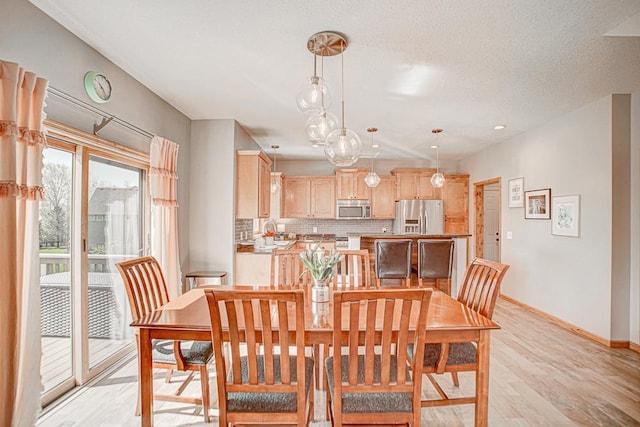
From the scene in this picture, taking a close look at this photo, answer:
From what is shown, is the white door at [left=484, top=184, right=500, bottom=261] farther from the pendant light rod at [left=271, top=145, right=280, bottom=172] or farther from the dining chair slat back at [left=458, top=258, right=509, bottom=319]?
the dining chair slat back at [left=458, top=258, right=509, bottom=319]

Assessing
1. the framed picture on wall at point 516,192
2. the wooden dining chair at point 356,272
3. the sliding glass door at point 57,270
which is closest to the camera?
the sliding glass door at point 57,270

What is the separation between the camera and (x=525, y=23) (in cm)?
216

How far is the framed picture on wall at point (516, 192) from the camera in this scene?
16.0 ft

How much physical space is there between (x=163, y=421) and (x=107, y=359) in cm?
116

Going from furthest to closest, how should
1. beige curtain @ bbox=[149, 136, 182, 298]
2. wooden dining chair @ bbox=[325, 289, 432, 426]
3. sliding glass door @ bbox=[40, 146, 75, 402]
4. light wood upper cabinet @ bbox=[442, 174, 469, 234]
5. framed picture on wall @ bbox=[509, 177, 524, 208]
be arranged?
light wood upper cabinet @ bbox=[442, 174, 469, 234] → framed picture on wall @ bbox=[509, 177, 524, 208] → beige curtain @ bbox=[149, 136, 182, 298] → sliding glass door @ bbox=[40, 146, 75, 402] → wooden dining chair @ bbox=[325, 289, 432, 426]

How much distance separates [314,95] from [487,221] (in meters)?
6.11

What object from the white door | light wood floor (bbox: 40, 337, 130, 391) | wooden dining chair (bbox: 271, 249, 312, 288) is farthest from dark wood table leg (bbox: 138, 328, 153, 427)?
the white door

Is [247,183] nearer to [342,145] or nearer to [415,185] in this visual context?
[342,145]

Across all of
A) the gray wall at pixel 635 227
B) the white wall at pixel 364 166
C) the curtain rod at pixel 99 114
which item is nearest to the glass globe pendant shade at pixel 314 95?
the curtain rod at pixel 99 114

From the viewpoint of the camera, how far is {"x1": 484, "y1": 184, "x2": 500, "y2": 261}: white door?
6.83m

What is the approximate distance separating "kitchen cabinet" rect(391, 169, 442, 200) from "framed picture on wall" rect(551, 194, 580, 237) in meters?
2.76

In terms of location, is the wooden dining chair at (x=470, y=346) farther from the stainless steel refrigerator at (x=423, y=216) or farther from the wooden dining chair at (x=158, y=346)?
the stainless steel refrigerator at (x=423, y=216)

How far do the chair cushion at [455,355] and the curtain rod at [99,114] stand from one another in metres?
2.88

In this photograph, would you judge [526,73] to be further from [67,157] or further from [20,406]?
[20,406]
